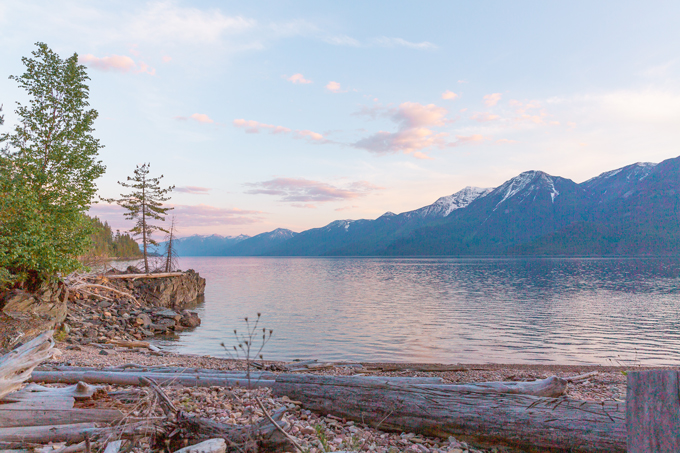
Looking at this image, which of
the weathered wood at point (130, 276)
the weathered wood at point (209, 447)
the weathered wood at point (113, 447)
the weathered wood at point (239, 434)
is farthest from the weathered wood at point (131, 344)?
the weathered wood at point (209, 447)

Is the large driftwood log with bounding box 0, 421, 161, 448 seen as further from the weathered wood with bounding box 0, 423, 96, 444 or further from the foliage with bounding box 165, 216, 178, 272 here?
the foliage with bounding box 165, 216, 178, 272

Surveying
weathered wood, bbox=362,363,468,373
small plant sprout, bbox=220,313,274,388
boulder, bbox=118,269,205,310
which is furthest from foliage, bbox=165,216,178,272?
weathered wood, bbox=362,363,468,373

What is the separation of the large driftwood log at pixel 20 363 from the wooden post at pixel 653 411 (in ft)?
25.6

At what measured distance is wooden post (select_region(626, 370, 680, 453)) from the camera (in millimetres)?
2455

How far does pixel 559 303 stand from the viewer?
40.0 metres

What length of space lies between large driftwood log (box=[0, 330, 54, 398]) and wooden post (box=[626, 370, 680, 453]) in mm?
7805

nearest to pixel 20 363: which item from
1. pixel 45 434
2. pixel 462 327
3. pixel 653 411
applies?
pixel 45 434

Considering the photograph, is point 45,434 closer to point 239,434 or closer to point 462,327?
point 239,434

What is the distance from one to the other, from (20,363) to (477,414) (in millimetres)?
7500

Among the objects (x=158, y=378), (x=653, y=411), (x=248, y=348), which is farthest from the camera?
(x=158, y=378)

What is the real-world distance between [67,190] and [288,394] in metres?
15.7

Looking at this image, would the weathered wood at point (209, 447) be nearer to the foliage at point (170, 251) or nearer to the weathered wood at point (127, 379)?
the weathered wood at point (127, 379)

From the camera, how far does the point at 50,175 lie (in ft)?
53.3

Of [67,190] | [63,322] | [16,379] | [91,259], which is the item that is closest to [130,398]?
[16,379]
